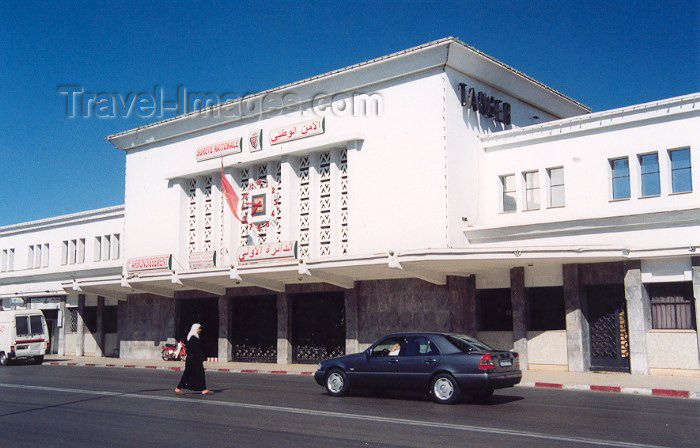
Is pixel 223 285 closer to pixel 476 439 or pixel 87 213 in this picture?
pixel 87 213

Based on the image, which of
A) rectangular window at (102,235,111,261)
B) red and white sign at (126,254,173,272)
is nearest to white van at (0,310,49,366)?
red and white sign at (126,254,173,272)

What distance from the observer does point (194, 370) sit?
57.9ft

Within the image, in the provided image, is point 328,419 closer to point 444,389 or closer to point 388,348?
point 444,389

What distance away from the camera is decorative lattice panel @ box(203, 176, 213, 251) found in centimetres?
3416

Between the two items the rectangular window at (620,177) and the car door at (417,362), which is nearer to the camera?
the car door at (417,362)

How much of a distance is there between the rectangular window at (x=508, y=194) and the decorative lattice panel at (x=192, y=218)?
1527cm

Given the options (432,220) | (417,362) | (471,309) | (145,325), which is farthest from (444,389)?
(145,325)

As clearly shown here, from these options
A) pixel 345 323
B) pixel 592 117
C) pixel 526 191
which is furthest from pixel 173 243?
pixel 592 117

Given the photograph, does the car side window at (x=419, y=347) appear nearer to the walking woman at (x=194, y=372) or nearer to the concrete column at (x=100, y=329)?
the walking woman at (x=194, y=372)

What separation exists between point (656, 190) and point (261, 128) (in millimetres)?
16506

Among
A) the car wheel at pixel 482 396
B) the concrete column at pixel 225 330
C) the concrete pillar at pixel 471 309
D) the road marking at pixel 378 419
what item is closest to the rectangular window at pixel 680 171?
the concrete pillar at pixel 471 309

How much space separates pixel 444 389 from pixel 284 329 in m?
→ 16.5

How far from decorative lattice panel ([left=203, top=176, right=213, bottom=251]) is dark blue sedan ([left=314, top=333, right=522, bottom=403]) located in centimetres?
1798

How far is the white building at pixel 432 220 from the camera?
2269 centimetres
